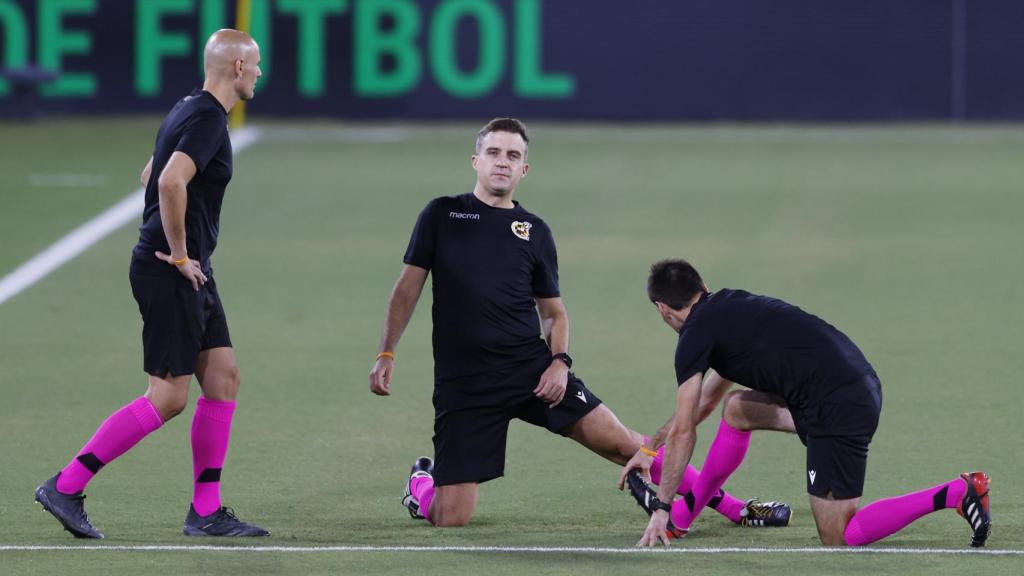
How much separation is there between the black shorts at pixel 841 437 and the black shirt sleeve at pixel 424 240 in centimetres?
184

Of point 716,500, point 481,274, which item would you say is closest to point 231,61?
point 481,274

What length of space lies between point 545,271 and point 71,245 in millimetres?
8984

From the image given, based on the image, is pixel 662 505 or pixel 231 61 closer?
pixel 662 505

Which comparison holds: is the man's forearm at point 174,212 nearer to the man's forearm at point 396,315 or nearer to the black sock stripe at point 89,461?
the black sock stripe at point 89,461

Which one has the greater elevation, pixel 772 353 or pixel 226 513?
pixel 772 353

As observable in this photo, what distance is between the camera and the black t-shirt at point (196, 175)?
7332mm

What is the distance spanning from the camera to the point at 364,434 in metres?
9.61

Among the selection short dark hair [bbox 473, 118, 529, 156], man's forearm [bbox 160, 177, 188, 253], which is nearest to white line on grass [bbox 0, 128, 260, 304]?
short dark hair [bbox 473, 118, 529, 156]

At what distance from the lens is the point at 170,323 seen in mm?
7395

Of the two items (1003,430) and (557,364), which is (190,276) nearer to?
(557,364)

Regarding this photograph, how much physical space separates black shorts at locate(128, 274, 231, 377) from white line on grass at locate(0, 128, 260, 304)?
18.7 feet

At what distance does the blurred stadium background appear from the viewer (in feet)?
25.9

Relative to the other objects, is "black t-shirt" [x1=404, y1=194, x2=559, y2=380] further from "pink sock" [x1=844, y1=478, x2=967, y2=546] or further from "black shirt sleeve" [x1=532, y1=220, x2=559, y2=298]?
"pink sock" [x1=844, y1=478, x2=967, y2=546]

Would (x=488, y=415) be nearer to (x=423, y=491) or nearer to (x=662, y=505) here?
(x=423, y=491)
